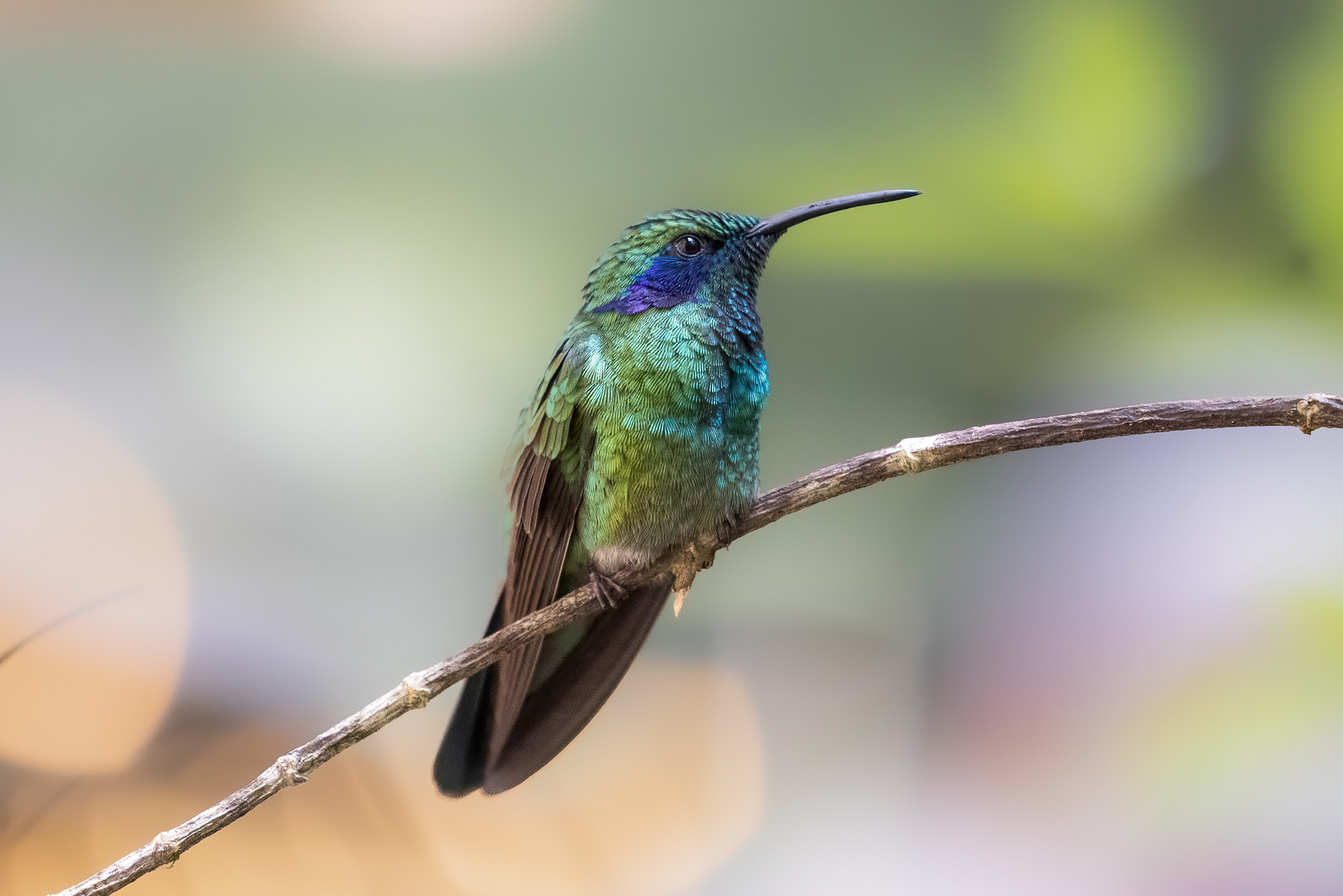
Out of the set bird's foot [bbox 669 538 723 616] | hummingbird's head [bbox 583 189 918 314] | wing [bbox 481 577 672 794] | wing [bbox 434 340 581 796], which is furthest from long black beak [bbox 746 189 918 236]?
wing [bbox 481 577 672 794]

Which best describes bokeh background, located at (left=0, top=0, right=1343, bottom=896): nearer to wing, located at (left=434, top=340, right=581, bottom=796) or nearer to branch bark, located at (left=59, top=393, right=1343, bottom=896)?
wing, located at (left=434, top=340, right=581, bottom=796)

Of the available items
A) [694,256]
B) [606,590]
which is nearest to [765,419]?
[694,256]

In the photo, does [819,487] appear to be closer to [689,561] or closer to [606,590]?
[689,561]

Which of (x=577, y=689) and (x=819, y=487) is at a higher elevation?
(x=819, y=487)

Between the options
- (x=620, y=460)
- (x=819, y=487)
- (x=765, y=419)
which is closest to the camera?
(x=819, y=487)

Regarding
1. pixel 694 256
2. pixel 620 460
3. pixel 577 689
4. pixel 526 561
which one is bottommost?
pixel 577 689

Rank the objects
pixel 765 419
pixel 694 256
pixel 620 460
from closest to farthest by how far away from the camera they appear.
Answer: pixel 620 460
pixel 694 256
pixel 765 419

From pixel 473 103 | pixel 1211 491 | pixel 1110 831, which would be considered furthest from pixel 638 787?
pixel 473 103
